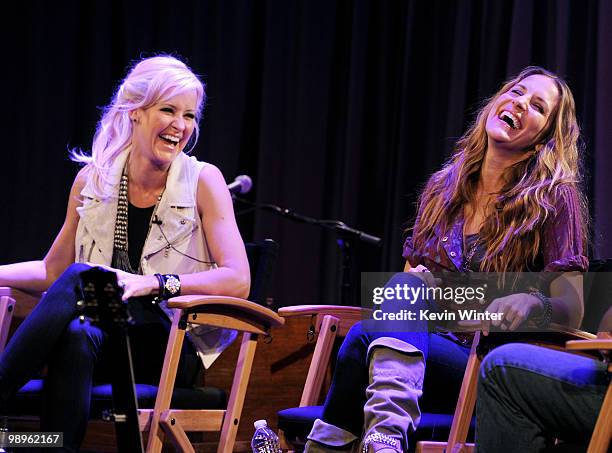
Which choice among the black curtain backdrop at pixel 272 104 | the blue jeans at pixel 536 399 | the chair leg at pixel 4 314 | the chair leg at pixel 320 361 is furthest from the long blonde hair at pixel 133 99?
the black curtain backdrop at pixel 272 104

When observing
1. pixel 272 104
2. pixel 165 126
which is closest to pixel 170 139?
pixel 165 126

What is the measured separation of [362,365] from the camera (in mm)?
2193

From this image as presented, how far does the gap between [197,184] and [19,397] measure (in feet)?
2.83

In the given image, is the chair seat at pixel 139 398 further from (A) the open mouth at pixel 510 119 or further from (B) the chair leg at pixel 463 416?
(A) the open mouth at pixel 510 119

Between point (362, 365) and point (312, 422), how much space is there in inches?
7.8

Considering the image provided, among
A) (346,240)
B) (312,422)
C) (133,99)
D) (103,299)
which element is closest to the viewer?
(103,299)

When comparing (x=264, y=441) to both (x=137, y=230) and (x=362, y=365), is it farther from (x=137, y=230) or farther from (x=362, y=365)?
(x=137, y=230)

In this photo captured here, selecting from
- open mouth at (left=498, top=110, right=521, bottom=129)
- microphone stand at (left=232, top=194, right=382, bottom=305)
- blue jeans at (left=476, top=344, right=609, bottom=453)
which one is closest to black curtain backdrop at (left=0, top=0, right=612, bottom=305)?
microphone stand at (left=232, top=194, right=382, bottom=305)

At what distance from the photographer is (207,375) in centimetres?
303

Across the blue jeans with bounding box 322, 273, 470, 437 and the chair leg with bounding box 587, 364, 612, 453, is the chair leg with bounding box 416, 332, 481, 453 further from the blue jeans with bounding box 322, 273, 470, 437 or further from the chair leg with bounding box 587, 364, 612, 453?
the chair leg with bounding box 587, 364, 612, 453

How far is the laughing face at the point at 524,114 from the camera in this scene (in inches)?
101

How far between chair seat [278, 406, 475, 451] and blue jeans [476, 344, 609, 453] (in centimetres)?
38

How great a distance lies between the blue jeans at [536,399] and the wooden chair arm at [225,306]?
2.59ft

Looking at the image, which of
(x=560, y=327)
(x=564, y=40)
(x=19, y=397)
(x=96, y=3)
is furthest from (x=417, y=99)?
(x=19, y=397)
